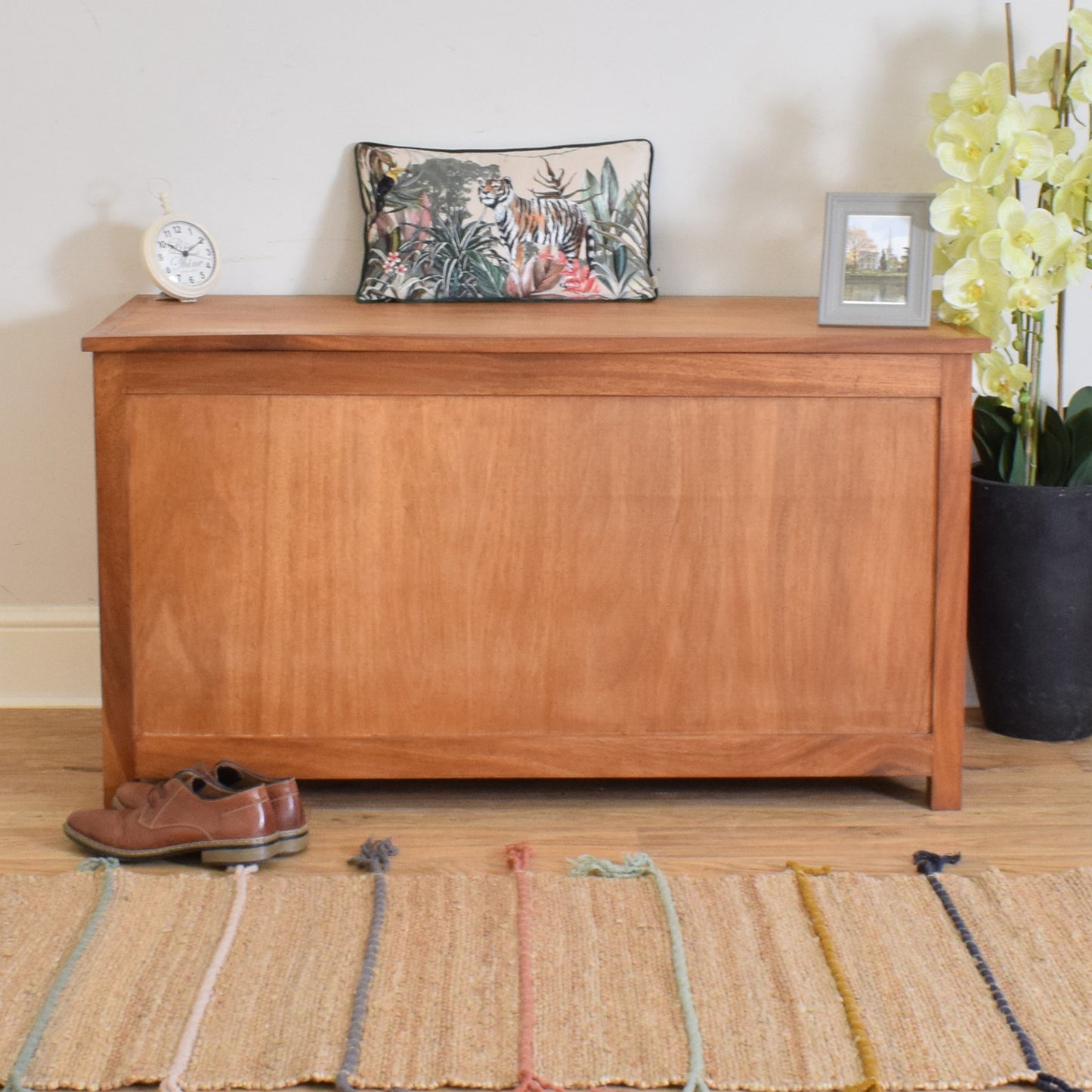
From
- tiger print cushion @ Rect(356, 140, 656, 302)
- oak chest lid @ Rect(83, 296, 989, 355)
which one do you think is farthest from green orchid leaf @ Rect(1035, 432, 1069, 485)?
tiger print cushion @ Rect(356, 140, 656, 302)

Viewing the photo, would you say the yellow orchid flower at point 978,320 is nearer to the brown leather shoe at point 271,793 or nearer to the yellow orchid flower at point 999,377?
the yellow orchid flower at point 999,377

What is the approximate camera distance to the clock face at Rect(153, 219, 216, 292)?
2305 millimetres

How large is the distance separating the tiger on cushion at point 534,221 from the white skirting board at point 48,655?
1.03 metres

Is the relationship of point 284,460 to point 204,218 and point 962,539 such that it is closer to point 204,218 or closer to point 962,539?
point 204,218

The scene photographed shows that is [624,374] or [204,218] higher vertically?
[204,218]

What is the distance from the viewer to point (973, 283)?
2119 millimetres

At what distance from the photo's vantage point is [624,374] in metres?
2.03

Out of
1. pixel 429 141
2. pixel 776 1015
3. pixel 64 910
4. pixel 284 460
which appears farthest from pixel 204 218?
pixel 776 1015

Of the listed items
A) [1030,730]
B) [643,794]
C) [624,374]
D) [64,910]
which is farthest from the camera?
[1030,730]

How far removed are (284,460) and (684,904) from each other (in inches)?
33.7

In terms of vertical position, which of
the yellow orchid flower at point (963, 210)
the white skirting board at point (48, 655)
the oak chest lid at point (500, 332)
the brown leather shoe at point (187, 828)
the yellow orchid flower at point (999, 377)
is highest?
the yellow orchid flower at point (963, 210)

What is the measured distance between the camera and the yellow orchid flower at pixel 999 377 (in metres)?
2.26

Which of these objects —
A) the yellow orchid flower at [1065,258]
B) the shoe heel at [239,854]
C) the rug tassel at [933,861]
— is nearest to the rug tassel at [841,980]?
the rug tassel at [933,861]

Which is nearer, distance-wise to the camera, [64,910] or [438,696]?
[64,910]
